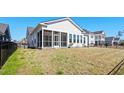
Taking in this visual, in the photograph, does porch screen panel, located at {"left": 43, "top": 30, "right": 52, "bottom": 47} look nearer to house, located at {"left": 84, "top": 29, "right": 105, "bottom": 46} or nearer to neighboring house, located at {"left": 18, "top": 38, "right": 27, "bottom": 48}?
neighboring house, located at {"left": 18, "top": 38, "right": 27, "bottom": 48}

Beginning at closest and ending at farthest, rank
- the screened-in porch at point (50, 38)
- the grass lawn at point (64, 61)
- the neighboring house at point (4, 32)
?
the neighboring house at point (4, 32) < the grass lawn at point (64, 61) < the screened-in porch at point (50, 38)

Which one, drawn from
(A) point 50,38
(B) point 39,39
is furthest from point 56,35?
(B) point 39,39

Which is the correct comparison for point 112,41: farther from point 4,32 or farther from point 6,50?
point 6,50

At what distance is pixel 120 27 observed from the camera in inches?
226

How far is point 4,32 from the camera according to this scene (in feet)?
18.6

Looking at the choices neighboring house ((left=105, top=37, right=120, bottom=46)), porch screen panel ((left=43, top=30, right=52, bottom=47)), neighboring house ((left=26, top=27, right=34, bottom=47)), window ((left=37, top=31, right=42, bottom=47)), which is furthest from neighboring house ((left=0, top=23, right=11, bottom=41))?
neighboring house ((left=105, top=37, right=120, bottom=46))

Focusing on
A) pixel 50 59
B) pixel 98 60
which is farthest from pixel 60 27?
pixel 98 60

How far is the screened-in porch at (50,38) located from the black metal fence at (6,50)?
71 cm

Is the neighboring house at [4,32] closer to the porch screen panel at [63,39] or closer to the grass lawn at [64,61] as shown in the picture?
the grass lawn at [64,61]

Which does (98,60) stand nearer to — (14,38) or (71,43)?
(71,43)

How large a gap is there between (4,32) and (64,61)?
1.72 meters

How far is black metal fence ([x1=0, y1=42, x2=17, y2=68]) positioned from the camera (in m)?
6.03

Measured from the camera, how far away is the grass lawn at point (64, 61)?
572 cm

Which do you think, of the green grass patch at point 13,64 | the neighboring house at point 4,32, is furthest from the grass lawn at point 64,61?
the neighboring house at point 4,32
